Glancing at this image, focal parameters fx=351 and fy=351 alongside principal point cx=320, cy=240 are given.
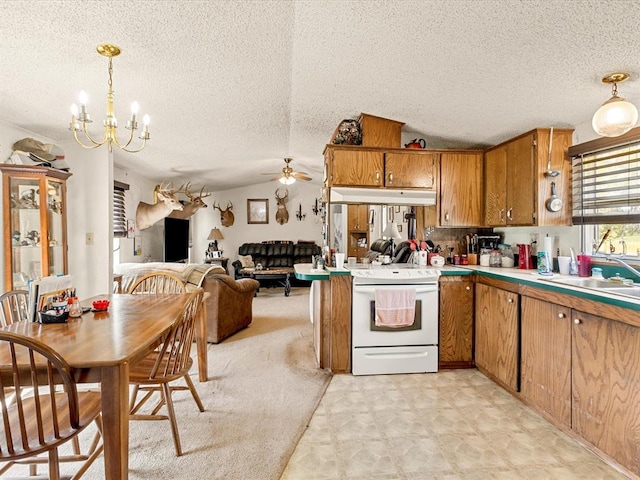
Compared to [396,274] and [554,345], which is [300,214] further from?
[554,345]

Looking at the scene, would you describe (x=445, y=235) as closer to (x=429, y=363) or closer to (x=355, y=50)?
(x=429, y=363)

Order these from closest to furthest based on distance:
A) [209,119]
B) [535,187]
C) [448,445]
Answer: [448,445], [535,187], [209,119]

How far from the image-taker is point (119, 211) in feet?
16.2

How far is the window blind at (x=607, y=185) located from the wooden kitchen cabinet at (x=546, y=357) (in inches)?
34.2

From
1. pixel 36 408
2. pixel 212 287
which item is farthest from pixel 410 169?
pixel 36 408

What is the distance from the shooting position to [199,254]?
27.7 feet

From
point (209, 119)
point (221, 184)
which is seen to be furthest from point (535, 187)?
point (221, 184)

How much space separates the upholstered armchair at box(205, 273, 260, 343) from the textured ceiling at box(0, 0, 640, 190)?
172cm

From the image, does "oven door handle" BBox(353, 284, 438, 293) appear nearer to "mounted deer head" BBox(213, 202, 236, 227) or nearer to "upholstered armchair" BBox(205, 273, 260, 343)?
"upholstered armchair" BBox(205, 273, 260, 343)

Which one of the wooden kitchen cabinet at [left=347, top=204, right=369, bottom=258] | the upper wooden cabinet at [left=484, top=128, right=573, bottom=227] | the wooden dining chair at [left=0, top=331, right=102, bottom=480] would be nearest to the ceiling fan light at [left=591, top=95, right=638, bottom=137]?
the upper wooden cabinet at [left=484, top=128, right=573, bottom=227]

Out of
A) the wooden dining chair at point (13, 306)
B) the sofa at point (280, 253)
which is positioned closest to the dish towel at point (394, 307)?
the wooden dining chair at point (13, 306)

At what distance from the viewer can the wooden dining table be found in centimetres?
136

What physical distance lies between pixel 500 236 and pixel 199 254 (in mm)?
6773

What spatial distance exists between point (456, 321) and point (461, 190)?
1.29m
